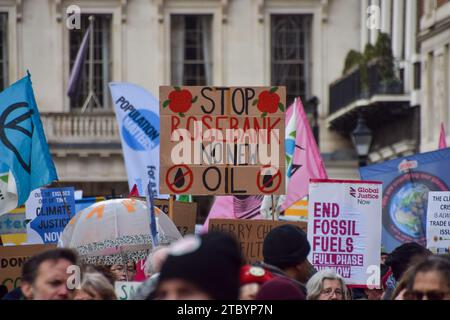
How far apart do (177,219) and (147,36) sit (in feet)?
82.3

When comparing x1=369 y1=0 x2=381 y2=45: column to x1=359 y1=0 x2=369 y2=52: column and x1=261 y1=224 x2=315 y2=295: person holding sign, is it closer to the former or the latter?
x1=359 y1=0 x2=369 y2=52: column

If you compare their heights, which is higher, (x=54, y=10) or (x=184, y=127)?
(x=54, y=10)

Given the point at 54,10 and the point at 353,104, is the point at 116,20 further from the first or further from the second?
the point at 353,104

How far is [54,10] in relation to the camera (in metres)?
37.8

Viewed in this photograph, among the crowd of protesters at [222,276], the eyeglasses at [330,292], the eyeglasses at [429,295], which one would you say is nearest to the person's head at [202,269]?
the crowd of protesters at [222,276]

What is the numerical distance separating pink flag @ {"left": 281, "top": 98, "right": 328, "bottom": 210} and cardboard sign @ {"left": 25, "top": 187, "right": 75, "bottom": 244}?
2713mm

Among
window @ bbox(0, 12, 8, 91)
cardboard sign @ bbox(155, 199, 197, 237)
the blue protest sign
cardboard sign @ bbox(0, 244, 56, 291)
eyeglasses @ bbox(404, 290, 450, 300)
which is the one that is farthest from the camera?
window @ bbox(0, 12, 8, 91)

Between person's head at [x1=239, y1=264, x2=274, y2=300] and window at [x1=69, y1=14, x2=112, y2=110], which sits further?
window at [x1=69, y1=14, x2=112, y2=110]

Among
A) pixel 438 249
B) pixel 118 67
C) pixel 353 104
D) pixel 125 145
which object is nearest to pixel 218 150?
pixel 438 249

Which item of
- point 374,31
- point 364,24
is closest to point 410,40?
point 374,31

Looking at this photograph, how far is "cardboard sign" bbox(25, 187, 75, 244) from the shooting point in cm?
1438

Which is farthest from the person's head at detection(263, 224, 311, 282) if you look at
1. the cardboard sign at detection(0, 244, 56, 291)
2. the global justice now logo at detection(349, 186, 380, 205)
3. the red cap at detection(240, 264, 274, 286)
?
the global justice now logo at detection(349, 186, 380, 205)

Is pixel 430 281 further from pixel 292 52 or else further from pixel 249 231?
pixel 292 52

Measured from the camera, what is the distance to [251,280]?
279 inches
